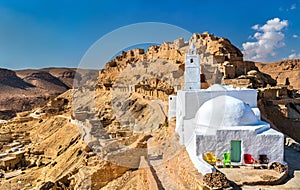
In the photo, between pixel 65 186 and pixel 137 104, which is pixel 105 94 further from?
pixel 65 186

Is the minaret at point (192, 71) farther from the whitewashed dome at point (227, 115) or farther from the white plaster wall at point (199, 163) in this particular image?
the white plaster wall at point (199, 163)

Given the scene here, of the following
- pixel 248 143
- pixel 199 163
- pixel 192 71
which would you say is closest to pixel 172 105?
pixel 192 71

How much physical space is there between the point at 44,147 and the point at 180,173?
19483 mm

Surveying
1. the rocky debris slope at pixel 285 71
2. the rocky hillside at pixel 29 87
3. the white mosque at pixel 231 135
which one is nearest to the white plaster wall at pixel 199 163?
the white mosque at pixel 231 135

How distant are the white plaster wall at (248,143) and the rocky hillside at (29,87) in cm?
3714

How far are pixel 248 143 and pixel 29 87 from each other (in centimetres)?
11285

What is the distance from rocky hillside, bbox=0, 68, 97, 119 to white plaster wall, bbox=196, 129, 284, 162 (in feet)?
122

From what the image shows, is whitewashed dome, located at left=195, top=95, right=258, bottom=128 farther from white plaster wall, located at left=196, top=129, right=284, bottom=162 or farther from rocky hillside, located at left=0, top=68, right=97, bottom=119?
rocky hillside, located at left=0, top=68, right=97, bottom=119

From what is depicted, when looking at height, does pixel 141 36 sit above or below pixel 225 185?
above

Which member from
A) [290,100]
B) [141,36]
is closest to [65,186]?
[141,36]

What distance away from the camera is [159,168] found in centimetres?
1046

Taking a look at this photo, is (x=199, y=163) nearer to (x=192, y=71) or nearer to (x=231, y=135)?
(x=231, y=135)

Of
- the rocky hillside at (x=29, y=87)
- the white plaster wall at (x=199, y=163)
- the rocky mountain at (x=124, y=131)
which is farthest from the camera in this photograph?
the rocky hillside at (x=29, y=87)

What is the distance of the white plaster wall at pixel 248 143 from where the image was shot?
8.77 meters
